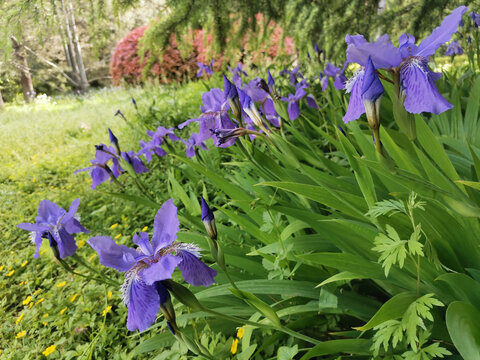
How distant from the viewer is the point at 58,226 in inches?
53.8

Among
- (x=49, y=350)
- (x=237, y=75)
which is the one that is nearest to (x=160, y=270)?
(x=49, y=350)

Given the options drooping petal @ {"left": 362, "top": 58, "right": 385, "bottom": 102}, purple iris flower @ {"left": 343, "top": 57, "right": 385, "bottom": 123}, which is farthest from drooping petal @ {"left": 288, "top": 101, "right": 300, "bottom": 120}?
drooping petal @ {"left": 362, "top": 58, "right": 385, "bottom": 102}

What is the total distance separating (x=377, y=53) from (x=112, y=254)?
0.69m

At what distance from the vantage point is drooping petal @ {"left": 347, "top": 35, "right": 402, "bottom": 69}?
75 centimetres

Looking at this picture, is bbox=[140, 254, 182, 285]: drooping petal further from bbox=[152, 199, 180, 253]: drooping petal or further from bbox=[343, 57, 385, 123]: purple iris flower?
bbox=[343, 57, 385, 123]: purple iris flower

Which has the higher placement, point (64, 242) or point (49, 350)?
point (64, 242)

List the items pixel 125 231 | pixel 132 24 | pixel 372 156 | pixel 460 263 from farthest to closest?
pixel 132 24, pixel 125 231, pixel 372 156, pixel 460 263

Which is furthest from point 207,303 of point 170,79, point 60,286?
point 170,79

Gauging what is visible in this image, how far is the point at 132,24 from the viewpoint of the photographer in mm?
22094

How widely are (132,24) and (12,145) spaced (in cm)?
1808

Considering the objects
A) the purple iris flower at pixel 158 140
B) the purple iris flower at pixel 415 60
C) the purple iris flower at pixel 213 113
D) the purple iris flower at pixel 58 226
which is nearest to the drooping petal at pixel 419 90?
the purple iris flower at pixel 415 60

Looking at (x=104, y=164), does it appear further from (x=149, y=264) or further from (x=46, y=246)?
(x=149, y=264)

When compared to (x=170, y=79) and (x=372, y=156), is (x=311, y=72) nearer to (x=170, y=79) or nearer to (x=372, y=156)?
(x=372, y=156)

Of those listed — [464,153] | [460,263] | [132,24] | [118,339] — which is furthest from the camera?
Answer: [132,24]
